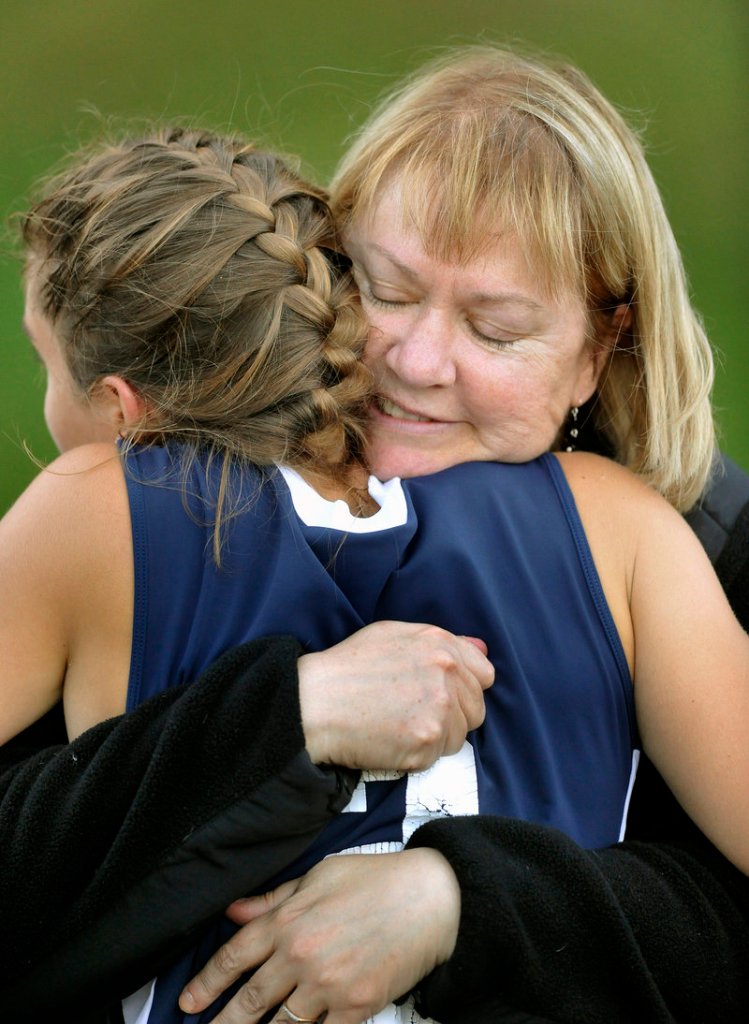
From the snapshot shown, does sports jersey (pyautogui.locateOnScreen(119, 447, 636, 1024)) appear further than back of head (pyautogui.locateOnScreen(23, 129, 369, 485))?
No

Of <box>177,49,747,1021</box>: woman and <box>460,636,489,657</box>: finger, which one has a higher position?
<box>177,49,747,1021</box>: woman

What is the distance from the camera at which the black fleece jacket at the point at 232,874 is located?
1.58 m

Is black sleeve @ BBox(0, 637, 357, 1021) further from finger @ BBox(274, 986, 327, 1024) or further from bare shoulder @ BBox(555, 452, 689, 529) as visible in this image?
bare shoulder @ BBox(555, 452, 689, 529)

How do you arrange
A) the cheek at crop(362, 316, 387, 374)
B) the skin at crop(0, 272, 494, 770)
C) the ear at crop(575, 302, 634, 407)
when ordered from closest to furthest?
the skin at crop(0, 272, 494, 770) → the cheek at crop(362, 316, 387, 374) → the ear at crop(575, 302, 634, 407)

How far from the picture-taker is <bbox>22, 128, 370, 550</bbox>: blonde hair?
1.89 m

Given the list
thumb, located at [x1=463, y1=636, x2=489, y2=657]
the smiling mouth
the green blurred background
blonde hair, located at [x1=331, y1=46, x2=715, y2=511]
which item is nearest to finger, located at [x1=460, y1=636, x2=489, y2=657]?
thumb, located at [x1=463, y1=636, x2=489, y2=657]

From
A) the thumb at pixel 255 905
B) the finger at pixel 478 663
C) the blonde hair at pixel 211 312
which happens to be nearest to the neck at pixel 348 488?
the blonde hair at pixel 211 312

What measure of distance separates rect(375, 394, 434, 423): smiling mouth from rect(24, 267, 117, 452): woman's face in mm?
442

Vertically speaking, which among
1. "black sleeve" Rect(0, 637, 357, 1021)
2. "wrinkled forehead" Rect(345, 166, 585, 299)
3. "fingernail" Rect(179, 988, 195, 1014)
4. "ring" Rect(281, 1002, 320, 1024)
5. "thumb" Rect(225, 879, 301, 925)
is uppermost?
"wrinkled forehead" Rect(345, 166, 585, 299)

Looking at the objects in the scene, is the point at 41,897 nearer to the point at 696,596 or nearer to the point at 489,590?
the point at 489,590

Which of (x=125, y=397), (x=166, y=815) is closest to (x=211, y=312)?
(x=125, y=397)

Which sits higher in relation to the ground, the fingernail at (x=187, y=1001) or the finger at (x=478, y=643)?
the finger at (x=478, y=643)

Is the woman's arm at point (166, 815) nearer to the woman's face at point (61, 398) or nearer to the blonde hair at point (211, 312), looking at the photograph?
the blonde hair at point (211, 312)

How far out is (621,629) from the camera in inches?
75.8
